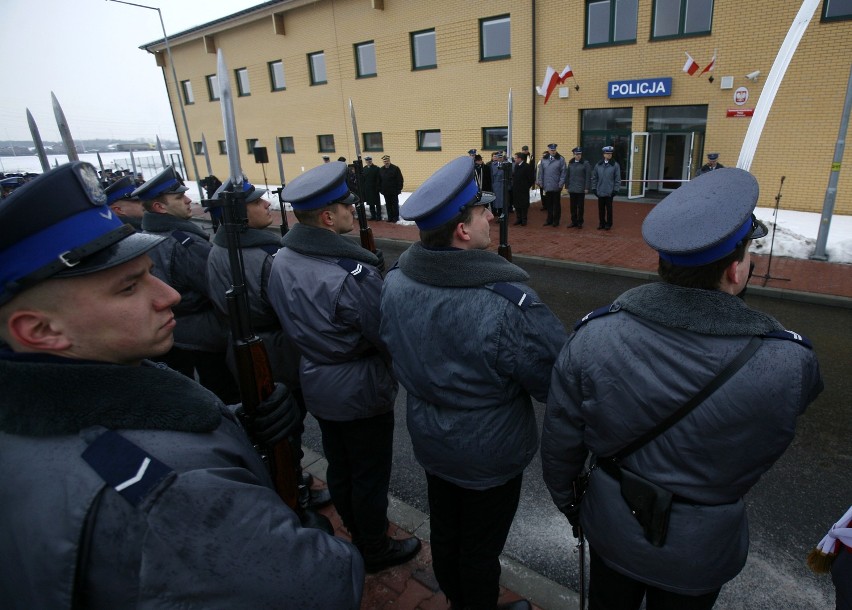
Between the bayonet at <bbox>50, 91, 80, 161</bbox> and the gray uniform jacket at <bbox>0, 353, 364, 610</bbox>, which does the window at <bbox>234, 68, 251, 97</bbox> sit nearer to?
the bayonet at <bbox>50, 91, 80, 161</bbox>

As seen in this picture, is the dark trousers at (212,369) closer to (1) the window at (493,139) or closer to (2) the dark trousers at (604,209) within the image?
(2) the dark trousers at (604,209)

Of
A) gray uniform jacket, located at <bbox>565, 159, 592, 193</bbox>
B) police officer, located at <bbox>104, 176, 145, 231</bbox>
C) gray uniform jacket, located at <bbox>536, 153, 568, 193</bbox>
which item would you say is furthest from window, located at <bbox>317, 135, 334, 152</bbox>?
police officer, located at <bbox>104, 176, 145, 231</bbox>

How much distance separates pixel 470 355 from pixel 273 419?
81 cm

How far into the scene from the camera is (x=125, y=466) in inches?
39.8

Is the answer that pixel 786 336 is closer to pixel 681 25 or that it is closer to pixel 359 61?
pixel 681 25

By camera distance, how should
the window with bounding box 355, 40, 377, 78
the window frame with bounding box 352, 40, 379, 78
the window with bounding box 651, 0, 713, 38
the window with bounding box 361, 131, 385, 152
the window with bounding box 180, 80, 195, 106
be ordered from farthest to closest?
the window with bounding box 180, 80, 195, 106, the window with bounding box 361, 131, 385, 152, the window with bounding box 355, 40, 377, 78, the window frame with bounding box 352, 40, 379, 78, the window with bounding box 651, 0, 713, 38

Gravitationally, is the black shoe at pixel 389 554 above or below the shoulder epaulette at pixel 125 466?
below

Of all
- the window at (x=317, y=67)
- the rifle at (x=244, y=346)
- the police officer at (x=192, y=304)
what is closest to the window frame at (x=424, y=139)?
the window at (x=317, y=67)

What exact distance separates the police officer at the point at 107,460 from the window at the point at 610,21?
1670cm

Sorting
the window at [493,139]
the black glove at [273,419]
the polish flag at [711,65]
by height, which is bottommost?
the black glove at [273,419]

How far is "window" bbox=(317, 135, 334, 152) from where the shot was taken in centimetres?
2303

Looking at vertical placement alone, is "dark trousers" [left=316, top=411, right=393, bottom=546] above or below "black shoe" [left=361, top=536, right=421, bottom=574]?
above

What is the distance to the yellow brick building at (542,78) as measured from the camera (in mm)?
12734

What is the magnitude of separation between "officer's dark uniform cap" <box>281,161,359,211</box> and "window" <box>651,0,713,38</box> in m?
14.7
